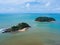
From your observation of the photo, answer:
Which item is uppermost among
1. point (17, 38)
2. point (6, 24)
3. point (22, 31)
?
point (6, 24)

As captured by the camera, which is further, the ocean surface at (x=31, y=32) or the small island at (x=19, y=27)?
the small island at (x=19, y=27)

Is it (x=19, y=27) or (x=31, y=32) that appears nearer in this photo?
(x=31, y=32)

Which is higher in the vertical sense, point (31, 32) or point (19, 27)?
point (19, 27)

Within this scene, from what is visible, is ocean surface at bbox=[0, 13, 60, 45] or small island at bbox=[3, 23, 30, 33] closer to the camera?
ocean surface at bbox=[0, 13, 60, 45]

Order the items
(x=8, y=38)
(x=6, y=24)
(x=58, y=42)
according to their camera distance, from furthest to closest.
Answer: (x=6, y=24) → (x=8, y=38) → (x=58, y=42)

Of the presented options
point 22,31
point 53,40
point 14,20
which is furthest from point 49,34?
point 14,20

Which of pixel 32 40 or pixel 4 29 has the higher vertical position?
pixel 4 29

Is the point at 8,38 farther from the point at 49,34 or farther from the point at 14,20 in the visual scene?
the point at 49,34

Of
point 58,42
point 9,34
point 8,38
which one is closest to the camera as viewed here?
point 58,42
